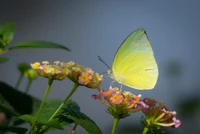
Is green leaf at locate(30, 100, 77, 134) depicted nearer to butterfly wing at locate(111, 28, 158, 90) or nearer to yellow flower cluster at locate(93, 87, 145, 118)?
yellow flower cluster at locate(93, 87, 145, 118)

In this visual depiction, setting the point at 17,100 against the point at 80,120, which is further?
the point at 17,100

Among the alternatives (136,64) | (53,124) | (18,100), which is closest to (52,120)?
(53,124)

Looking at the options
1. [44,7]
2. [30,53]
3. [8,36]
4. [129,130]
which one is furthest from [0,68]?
[8,36]

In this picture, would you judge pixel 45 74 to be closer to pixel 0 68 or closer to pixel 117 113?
pixel 117 113

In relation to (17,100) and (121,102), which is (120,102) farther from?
(17,100)

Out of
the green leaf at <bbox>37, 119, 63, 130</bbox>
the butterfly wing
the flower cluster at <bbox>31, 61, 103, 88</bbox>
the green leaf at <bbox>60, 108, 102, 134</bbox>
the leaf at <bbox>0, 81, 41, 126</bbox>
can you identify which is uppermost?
the butterfly wing

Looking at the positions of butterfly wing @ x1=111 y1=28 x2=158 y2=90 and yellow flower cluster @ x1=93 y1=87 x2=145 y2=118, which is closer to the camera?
yellow flower cluster @ x1=93 y1=87 x2=145 y2=118

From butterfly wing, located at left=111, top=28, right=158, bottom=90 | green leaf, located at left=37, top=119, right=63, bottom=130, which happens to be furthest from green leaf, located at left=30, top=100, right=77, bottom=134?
butterfly wing, located at left=111, top=28, right=158, bottom=90
